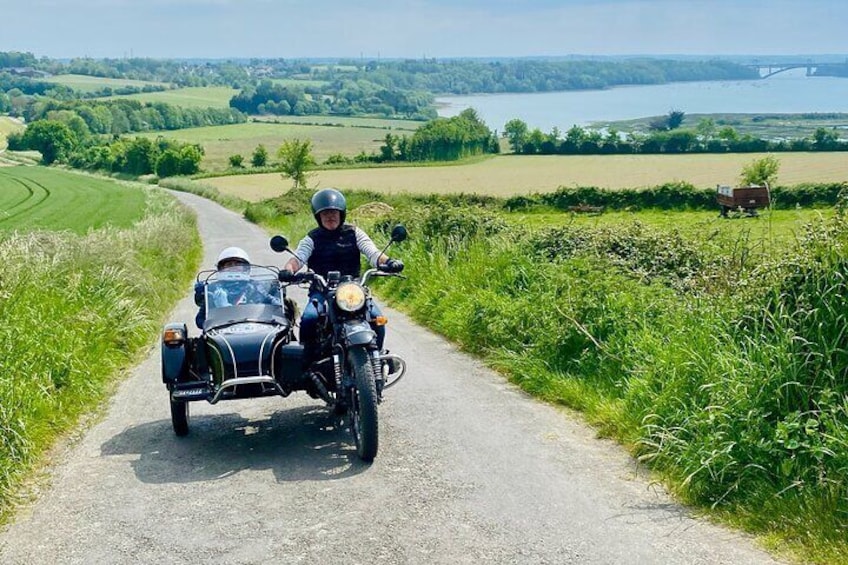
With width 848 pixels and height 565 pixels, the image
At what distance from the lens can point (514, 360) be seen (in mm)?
9297

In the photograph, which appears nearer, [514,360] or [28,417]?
[28,417]

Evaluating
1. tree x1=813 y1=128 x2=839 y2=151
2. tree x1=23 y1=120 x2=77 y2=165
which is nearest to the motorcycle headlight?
tree x1=813 y1=128 x2=839 y2=151

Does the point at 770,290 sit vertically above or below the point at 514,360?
above

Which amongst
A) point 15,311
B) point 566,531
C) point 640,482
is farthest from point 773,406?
point 15,311

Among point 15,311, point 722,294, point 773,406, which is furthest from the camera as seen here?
point 15,311

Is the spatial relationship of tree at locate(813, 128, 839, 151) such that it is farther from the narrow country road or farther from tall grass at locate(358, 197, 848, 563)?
the narrow country road

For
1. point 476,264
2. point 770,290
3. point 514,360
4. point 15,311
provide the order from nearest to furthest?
1. point 770,290
2. point 15,311
3. point 514,360
4. point 476,264

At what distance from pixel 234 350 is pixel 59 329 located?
3252 mm

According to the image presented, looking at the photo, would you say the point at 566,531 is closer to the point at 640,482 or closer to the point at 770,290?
the point at 640,482

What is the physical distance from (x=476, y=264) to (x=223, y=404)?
221 inches

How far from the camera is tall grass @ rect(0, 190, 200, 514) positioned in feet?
22.1

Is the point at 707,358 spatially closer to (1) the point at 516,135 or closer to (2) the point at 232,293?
(2) the point at 232,293

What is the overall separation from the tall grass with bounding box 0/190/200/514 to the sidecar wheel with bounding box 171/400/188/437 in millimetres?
1015

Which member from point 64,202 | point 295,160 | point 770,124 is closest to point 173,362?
point 64,202
